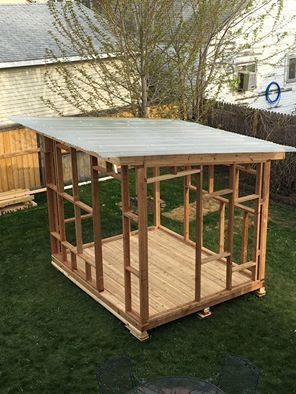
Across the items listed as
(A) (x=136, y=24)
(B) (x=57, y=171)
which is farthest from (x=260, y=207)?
(A) (x=136, y=24)

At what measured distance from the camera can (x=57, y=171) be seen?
390 inches

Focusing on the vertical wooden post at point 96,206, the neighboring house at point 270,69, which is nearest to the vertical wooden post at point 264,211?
the vertical wooden post at point 96,206

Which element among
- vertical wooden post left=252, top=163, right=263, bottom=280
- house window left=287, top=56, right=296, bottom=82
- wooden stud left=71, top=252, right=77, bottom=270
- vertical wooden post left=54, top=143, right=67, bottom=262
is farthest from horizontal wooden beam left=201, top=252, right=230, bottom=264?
house window left=287, top=56, right=296, bottom=82

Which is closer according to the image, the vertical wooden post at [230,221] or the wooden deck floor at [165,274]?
the vertical wooden post at [230,221]

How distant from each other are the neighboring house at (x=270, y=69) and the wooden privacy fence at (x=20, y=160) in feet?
25.7

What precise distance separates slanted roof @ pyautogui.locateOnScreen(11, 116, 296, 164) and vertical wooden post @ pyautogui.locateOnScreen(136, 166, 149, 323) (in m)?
0.32

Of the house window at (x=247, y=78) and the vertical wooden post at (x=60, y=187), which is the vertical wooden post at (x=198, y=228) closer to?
the vertical wooden post at (x=60, y=187)

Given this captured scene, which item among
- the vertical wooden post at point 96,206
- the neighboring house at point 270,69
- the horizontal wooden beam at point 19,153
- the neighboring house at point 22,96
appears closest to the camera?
the vertical wooden post at point 96,206

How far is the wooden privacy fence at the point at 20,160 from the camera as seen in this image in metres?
14.4

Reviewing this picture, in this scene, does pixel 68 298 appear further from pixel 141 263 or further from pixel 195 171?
pixel 195 171

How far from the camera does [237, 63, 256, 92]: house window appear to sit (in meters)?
20.2

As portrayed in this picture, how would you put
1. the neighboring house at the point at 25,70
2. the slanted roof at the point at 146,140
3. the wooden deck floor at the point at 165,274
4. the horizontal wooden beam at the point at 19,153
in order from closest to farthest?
the slanted roof at the point at 146,140, the wooden deck floor at the point at 165,274, the horizontal wooden beam at the point at 19,153, the neighboring house at the point at 25,70

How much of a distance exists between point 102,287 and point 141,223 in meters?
2.18

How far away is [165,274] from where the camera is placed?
33.2 ft
